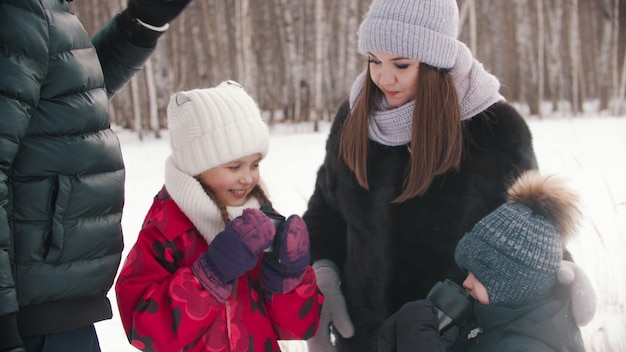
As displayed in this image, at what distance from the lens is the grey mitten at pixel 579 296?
1490mm

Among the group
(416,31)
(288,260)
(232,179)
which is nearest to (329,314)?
(288,260)

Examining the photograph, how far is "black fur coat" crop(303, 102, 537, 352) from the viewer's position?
181 cm

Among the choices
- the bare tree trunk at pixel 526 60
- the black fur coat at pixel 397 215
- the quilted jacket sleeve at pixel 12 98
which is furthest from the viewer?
the bare tree trunk at pixel 526 60

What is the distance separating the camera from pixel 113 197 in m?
1.41

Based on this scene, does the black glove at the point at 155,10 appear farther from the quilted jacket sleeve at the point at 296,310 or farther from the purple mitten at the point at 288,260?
the quilted jacket sleeve at the point at 296,310

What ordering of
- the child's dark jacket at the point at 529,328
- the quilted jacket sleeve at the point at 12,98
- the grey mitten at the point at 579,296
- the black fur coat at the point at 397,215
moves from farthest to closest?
the black fur coat at the point at 397,215, the grey mitten at the point at 579,296, the child's dark jacket at the point at 529,328, the quilted jacket sleeve at the point at 12,98

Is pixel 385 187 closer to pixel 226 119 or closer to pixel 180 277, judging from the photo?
pixel 226 119

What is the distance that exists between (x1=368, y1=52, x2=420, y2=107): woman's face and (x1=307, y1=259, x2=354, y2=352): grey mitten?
666mm

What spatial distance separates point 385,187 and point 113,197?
0.88 m

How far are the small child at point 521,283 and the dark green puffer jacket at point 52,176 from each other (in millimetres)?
785

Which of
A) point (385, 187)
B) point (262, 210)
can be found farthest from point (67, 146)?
point (385, 187)

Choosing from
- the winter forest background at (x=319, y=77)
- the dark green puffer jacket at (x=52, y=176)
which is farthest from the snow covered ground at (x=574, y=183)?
the dark green puffer jacket at (x=52, y=176)

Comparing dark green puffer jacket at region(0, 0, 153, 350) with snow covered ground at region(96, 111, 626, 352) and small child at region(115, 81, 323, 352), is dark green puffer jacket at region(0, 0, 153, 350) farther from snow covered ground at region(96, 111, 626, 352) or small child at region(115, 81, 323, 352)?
snow covered ground at region(96, 111, 626, 352)

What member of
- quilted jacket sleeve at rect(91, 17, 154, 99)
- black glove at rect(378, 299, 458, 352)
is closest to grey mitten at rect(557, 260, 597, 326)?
black glove at rect(378, 299, 458, 352)
